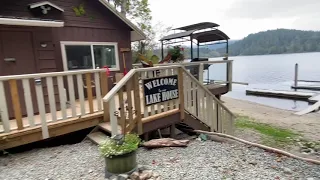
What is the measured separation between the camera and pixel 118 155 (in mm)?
2637

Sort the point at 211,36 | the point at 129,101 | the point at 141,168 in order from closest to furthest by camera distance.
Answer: the point at 141,168 < the point at 129,101 < the point at 211,36

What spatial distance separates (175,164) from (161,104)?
4.42 feet

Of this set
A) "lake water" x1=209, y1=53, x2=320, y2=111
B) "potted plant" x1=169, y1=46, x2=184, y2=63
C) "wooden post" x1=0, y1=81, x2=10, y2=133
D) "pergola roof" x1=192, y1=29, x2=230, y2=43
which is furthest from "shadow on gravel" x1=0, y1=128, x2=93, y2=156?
"lake water" x1=209, y1=53, x2=320, y2=111

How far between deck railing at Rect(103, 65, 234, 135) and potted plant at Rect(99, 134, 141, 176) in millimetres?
537

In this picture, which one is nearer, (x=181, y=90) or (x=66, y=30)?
(x=181, y=90)

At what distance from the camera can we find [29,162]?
10.7ft

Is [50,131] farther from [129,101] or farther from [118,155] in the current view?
[118,155]

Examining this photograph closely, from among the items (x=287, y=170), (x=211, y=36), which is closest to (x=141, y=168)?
(x=287, y=170)

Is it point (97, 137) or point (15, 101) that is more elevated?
point (15, 101)

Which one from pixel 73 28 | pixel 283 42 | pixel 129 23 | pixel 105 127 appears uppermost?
pixel 283 42

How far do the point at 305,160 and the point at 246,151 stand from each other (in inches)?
34.0

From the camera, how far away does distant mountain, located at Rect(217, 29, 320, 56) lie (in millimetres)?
60469

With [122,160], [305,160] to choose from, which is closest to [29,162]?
[122,160]

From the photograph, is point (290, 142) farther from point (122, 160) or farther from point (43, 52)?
point (43, 52)
